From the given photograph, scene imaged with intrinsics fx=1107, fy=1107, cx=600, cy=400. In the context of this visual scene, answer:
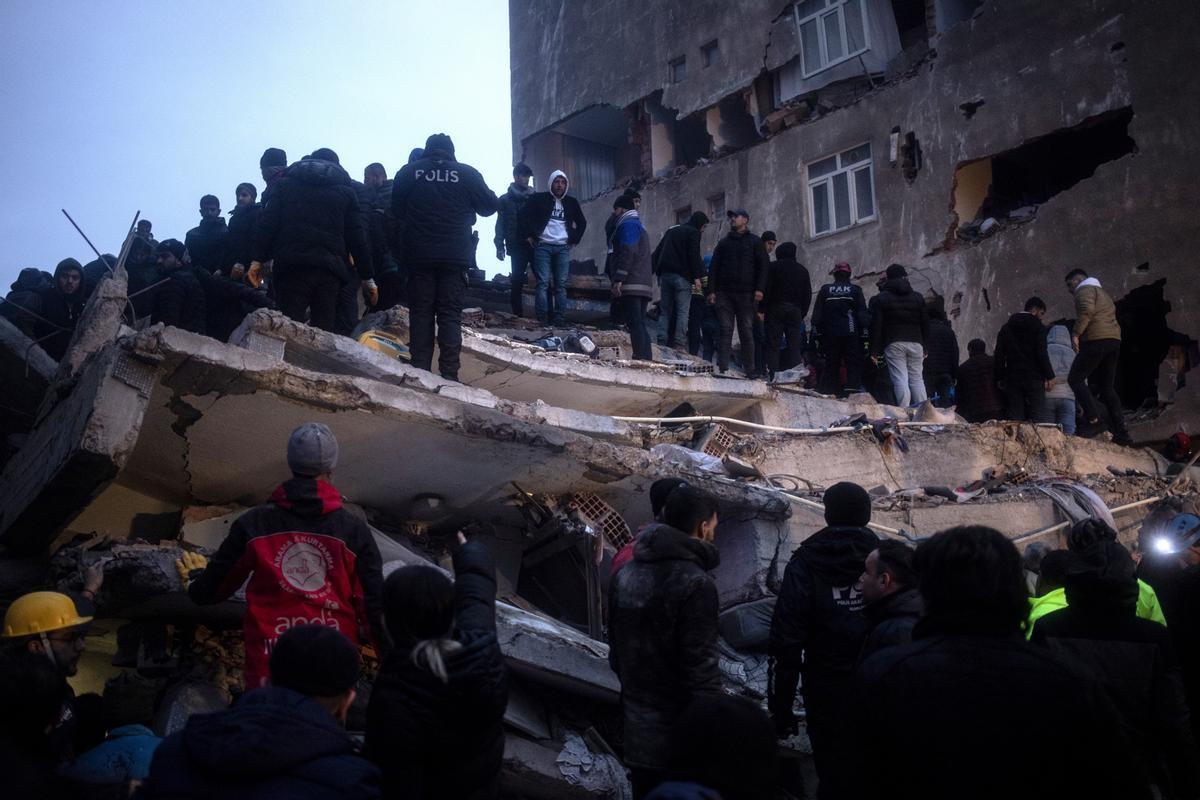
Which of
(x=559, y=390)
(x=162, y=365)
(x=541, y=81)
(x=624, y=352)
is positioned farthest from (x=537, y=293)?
(x=541, y=81)

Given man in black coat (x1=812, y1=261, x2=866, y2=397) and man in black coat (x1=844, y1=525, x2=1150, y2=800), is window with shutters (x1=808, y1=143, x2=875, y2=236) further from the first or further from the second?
man in black coat (x1=844, y1=525, x2=1150, y2=800)

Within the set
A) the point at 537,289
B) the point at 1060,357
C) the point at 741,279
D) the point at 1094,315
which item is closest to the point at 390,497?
the point at 741,279

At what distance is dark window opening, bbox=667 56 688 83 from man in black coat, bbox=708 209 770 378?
12.4 metres

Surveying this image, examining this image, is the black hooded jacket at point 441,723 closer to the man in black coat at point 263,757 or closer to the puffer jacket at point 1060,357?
the man in black coat at point 263,757

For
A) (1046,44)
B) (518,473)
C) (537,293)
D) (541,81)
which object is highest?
(541,81)

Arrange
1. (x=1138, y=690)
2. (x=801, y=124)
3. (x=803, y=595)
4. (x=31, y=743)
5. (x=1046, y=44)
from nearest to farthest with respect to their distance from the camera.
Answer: (x=31, y=743), (x=1138, y=690), (x=803, y=595), (x=1046, y=44), (x=801, y=124)

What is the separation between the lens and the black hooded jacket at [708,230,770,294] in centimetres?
1212

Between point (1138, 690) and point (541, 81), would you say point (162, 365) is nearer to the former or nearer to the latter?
point (1138, 690)

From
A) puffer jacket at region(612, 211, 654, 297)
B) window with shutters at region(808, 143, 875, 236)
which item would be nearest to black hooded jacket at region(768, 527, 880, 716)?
puffer jacket at region(612, 211, 654, 297)

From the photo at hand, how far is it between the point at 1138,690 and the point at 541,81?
24.5 meters

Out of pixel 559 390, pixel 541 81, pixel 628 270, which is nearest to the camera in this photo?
pixel 559 390

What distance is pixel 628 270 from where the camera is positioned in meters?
12.1

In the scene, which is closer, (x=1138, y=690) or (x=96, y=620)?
(x=1138, y=690)

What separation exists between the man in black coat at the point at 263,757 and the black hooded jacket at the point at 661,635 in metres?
1.65
